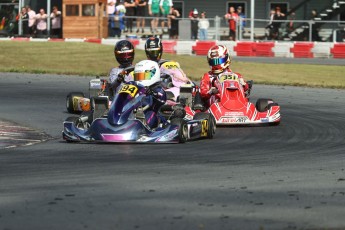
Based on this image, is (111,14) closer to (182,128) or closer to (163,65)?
(163,65)

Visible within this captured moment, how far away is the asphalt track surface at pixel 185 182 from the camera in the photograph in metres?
7.73

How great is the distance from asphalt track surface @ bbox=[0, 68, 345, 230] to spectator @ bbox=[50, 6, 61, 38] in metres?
23.2

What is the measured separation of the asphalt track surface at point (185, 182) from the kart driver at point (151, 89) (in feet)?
2.23

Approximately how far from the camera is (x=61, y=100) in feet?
61.9

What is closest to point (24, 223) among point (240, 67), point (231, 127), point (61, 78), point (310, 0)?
point (231, 127)

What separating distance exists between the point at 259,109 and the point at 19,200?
7.15 metres

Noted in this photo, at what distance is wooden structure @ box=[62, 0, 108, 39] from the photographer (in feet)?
124

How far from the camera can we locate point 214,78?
50.8 ft

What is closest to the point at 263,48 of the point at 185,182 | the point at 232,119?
the point at 232,119

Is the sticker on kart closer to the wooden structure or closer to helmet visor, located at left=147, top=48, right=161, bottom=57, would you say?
helmet visor, located at left=147, top=48, right=161, bottom=57

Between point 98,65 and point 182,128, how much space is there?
594 inches

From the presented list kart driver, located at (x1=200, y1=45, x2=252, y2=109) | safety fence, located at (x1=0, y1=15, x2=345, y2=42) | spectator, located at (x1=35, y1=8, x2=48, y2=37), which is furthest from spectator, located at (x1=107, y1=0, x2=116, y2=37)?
Result: kart driver, located at (x1=200, y1=45, x2=252, y2=109)

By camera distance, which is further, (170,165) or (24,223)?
(170,165)

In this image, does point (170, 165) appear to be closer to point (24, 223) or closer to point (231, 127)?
point (24, 223)
